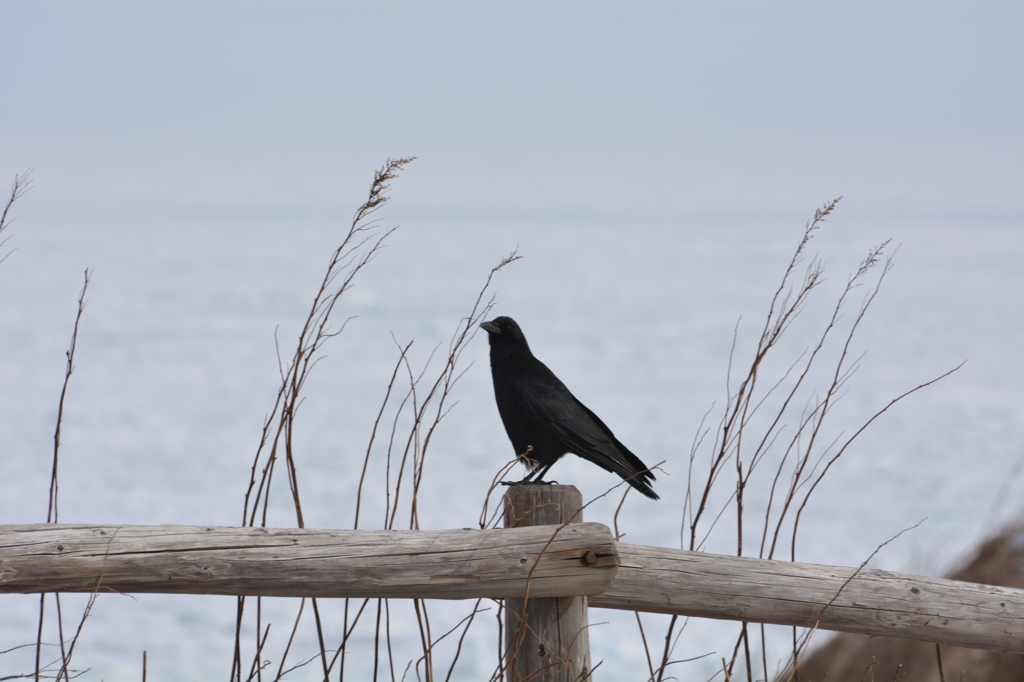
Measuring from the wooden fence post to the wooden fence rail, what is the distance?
0.09m

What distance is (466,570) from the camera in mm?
2072

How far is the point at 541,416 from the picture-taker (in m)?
3.72

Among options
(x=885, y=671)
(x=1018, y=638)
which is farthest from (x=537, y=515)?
(x=885, y=671)

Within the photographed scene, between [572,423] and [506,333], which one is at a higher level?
[506,333]

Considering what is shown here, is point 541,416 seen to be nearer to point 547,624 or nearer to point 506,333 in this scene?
point 506,333

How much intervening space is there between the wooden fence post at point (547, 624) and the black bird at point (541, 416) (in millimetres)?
926

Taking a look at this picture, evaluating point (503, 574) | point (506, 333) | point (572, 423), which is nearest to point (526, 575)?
point (503, 574)

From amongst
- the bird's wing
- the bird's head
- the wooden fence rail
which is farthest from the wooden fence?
the bird's head

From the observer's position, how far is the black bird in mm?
3588

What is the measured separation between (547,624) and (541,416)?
153 cm

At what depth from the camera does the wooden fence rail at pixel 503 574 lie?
73.7 inches

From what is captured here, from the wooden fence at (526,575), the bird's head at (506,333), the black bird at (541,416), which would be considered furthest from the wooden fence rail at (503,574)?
the bird's head at (506,333)

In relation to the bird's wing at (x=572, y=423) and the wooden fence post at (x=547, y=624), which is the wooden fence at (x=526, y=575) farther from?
the bird's wing at (x=572, y=423)

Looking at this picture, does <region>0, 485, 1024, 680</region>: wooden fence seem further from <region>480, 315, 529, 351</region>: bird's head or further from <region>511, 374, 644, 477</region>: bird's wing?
<region>480, 315, 529, 351</region>: bird's head
